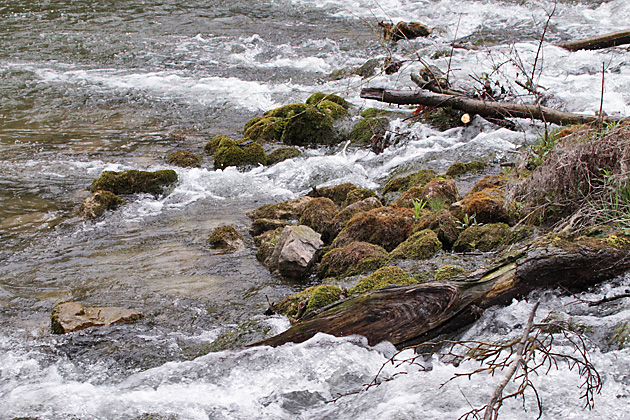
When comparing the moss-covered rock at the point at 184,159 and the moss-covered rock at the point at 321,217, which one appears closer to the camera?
the moss-covered rock at the point at 321,217

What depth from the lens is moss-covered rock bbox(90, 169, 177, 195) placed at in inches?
323

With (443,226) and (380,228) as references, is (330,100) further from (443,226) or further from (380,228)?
(443,226)

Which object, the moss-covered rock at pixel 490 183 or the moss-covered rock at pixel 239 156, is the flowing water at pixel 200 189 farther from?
the moss-covered rock at pixel 490 183

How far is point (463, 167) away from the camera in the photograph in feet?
24.5

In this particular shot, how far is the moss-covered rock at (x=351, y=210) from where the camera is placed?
6317mm

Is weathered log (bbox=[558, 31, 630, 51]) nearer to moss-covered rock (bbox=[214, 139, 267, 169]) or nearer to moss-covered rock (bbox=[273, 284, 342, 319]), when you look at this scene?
moss-covered rock (bbox=[214, 139, 267, 169])

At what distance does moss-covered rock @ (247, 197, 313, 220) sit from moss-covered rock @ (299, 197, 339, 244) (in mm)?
291

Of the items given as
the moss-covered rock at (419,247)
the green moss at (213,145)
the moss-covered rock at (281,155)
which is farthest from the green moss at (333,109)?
the moss-covered rock at (419,247)

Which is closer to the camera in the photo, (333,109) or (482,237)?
(482,237)

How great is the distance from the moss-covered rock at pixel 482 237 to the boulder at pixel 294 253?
1.49 meters

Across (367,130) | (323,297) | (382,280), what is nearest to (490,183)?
(382,280)

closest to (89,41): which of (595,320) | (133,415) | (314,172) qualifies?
(314,172)

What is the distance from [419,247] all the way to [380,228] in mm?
759

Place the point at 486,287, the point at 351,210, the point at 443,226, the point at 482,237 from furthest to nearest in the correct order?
the point at 351,210 → the point at 443,226 → the point at 482,237 → the point at 486,287
